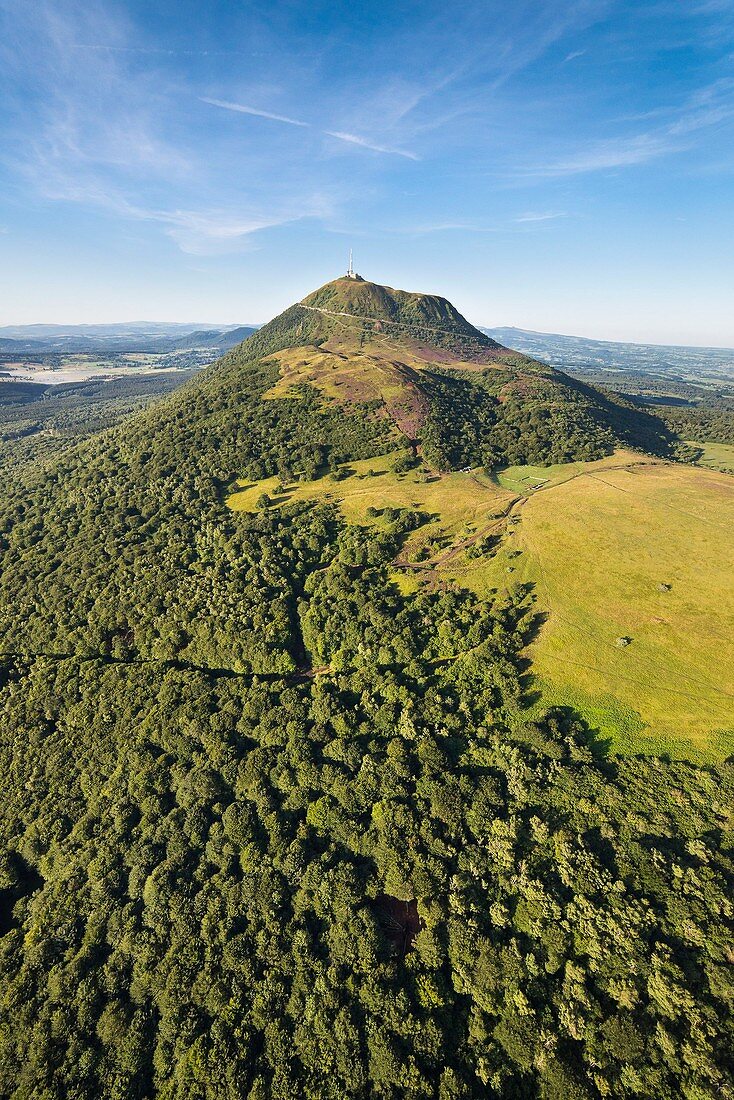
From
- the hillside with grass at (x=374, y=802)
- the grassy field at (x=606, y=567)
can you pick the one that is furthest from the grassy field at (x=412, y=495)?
the hillside with grass at (x=374, y=802)

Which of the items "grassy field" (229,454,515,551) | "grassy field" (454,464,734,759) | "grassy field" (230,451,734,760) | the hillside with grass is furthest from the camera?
"grassy field" (229,454,515,551)

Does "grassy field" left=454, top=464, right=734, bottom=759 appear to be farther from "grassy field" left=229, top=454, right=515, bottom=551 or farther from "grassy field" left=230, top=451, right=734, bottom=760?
"grassy field" left=229, top=454, right=515, bottom=551

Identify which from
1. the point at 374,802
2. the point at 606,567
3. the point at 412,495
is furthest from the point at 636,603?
the point at 412,495

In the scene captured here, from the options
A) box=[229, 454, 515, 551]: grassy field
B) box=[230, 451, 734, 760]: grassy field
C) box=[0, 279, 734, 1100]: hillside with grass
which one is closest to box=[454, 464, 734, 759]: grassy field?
box=[230, 451, 734, 760]: grassy field

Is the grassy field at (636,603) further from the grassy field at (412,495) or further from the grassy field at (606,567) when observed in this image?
the grassy field at (412,495)

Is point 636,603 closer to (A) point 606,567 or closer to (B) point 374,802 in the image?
(A) point 606,567

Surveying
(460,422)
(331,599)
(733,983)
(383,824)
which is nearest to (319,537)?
(331,599)

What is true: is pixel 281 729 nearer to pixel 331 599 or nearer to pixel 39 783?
pixel 331 599
